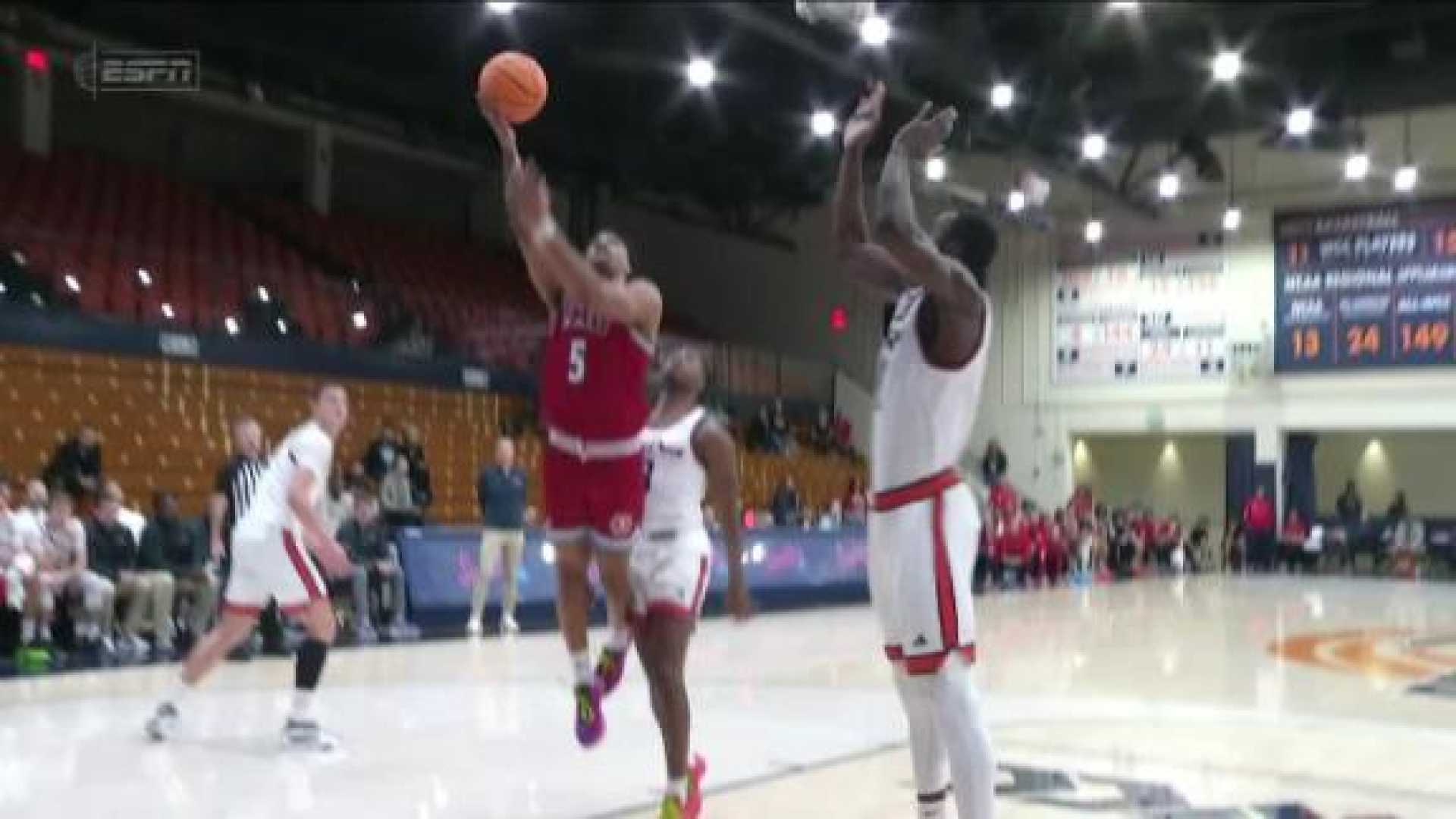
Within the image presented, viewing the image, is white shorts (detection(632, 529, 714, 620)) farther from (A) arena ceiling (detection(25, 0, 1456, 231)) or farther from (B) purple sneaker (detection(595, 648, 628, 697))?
(A) arena ceiling (detection(25, 0, 1456, 231))

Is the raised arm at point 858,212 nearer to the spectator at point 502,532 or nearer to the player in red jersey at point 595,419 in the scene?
the player in red jersey at point 595,419

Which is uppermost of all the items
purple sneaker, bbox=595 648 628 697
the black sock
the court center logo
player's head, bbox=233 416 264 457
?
player's head, bbox=233 416 264 457

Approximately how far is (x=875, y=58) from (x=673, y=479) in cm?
1468

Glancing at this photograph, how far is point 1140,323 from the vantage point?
29344mm

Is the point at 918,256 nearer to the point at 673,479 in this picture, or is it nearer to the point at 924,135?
the point at 924,135

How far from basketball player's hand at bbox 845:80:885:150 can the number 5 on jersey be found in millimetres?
1126

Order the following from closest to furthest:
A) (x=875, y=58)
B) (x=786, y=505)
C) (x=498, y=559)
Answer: (x=498, y=559) < (x=875, y=58) < (x=786, y=505)

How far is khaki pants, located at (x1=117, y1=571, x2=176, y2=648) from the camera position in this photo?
11961 mm

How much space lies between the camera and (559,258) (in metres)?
4.66

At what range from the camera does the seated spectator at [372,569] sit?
13125 millimetres

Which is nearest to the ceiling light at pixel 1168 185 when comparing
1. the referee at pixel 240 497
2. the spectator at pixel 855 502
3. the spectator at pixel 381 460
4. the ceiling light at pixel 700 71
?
the spectator at pixel 855 502

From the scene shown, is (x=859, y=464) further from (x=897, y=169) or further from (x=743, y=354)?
(x=897, y=169)

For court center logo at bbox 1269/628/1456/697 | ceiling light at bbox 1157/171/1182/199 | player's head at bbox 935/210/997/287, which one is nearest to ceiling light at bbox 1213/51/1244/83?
ceiling light at bbox 1157/171/1182/199

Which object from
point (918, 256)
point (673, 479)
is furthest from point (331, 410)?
point (918, 256)
